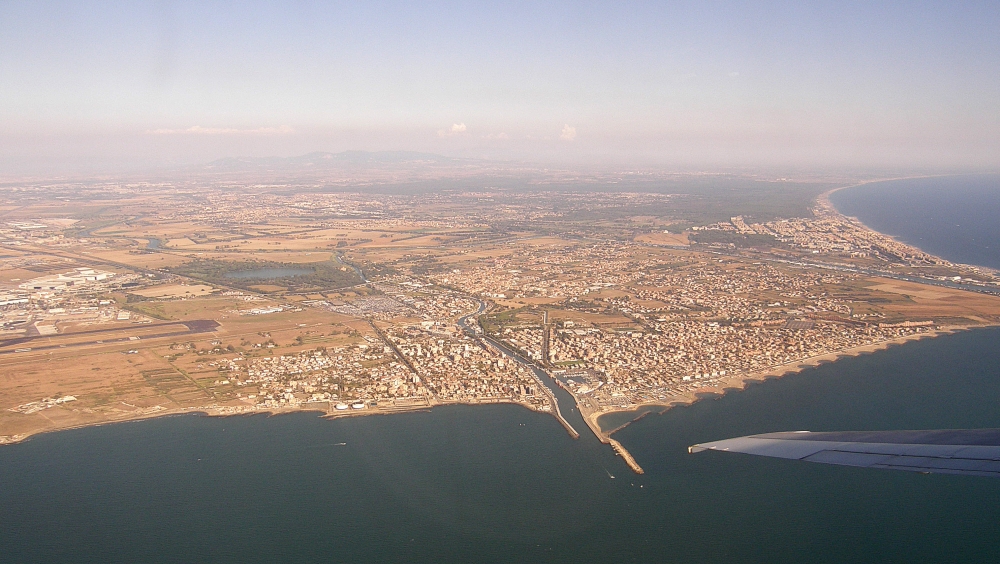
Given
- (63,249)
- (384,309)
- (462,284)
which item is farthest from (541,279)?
(63,249)

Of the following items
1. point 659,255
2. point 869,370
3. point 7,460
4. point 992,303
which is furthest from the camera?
point 659,255

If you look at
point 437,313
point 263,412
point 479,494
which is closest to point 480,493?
point 479,494

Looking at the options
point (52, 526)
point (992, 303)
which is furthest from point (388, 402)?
point (992, 303)

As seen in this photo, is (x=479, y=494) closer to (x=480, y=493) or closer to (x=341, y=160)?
(x=480, y=493)

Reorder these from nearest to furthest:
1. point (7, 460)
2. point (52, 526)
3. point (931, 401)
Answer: point (52, 526)
point (7, 460)
point (931, 401)

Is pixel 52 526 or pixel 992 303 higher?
pixel 992 303

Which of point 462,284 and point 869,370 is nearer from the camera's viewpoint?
point 869,370

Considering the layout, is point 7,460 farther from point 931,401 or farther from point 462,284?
point 931,401

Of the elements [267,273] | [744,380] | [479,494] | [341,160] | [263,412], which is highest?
[341,160]
